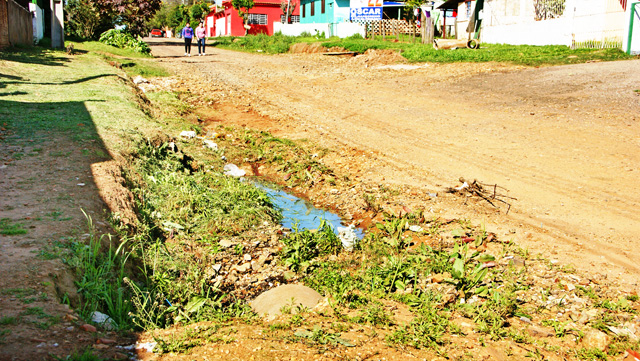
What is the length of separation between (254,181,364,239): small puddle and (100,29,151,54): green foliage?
17899 mm

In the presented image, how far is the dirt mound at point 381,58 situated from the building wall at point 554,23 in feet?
21.2

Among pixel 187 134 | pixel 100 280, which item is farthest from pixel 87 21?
pixel 100 280

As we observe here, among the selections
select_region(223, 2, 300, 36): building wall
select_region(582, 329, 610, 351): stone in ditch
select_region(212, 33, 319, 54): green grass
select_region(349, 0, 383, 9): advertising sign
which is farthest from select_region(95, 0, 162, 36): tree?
select_region(582, 329, 610, 351): stone in ditch

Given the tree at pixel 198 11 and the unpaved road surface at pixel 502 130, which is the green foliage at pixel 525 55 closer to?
the unpaved road surface at pixel 502 130

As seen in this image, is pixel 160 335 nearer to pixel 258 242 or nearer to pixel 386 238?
pixel 258 242

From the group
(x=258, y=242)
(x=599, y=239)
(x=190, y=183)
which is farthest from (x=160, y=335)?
(x=599, y=239)

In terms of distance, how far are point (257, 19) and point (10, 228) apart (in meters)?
47.5

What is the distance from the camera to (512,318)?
4109 millimetres

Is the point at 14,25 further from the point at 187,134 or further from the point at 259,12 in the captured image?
the point at 259,12

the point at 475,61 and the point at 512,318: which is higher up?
the point at 475,61

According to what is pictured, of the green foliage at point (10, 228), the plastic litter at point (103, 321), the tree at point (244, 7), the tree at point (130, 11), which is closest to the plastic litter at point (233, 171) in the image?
the green foliage at point (10, 228)

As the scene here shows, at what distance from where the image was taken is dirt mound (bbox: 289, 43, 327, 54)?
84.6ft

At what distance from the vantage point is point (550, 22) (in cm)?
2150

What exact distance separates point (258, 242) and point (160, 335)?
248 cm
